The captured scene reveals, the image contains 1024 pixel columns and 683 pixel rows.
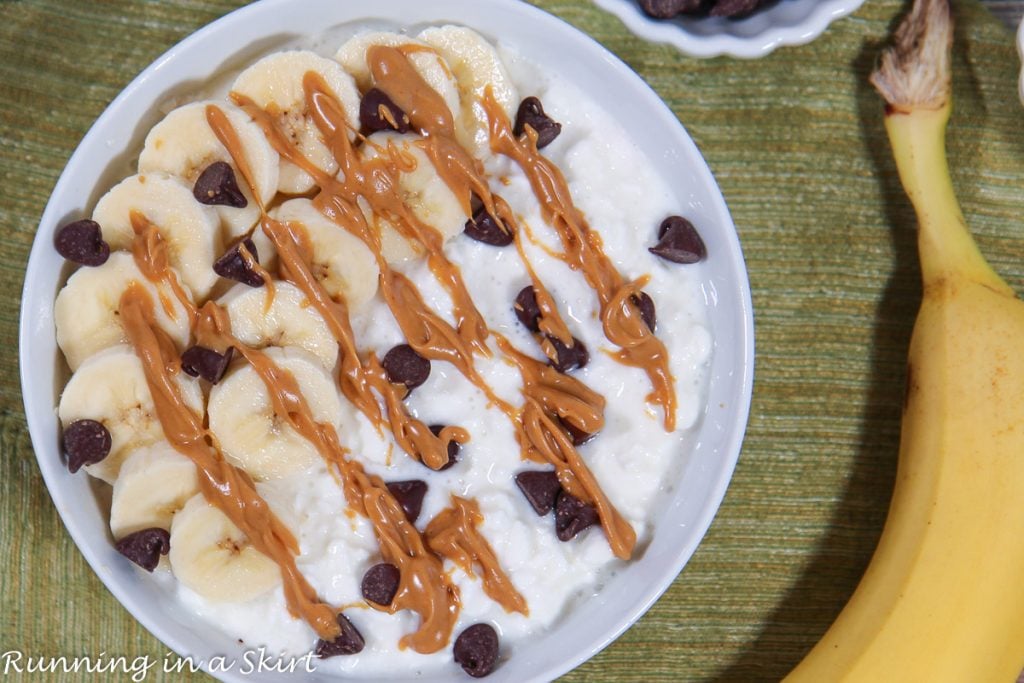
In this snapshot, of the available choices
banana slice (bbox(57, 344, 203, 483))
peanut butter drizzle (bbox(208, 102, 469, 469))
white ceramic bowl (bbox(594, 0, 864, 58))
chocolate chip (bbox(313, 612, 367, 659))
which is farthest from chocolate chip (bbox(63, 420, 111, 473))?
white ceramic bowl (bbox(594, 0, 864, 58))

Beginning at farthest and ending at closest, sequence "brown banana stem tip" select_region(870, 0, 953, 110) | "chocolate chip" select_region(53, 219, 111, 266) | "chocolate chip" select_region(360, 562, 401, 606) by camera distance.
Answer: "brown banana stem tip" select_region(870, 0, 953, 110)
"chocolate chip" select_region(360, 562, 401, 606)
"chocolate chip" select_region(53, 219, 111, 266)

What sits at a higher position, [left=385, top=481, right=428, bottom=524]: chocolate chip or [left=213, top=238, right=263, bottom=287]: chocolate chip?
[left=213, top=238, right=263, bottom=287]: chocolate chip

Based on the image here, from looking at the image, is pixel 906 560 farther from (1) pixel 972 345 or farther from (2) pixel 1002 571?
(1) pixel 972 345

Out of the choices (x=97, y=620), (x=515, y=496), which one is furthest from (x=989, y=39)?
(x=97, y=620)

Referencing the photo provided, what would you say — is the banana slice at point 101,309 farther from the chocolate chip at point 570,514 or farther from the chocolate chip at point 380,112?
the chocolate chip at point 570,514

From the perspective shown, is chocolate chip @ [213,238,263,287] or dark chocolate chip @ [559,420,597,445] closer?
chocolate chip @ [213,238,263,287]

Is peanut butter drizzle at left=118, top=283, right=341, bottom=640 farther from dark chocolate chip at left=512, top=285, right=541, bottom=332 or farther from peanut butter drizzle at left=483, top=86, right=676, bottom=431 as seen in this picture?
peanut butter drizzle at left=483, top=86, right=676, bottom=431
